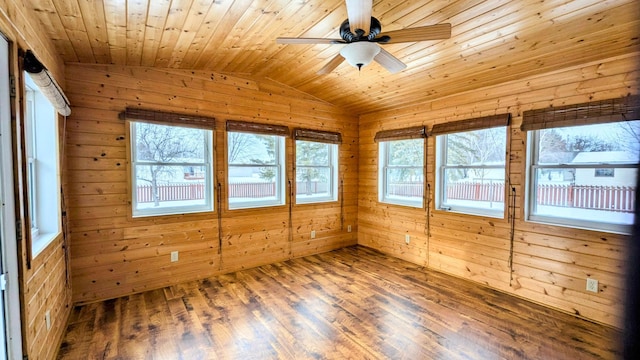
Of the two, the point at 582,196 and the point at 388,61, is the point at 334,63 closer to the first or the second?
the point at 388,61

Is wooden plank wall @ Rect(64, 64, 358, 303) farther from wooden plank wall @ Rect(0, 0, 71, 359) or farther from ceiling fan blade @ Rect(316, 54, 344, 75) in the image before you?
ceiling fan blade @ Rect(316, 54, 344, 75)

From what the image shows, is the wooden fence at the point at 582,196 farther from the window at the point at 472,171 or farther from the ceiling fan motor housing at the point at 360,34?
the ceiling fan motor housing at the point at 360,34

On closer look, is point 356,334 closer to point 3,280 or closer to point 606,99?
point 3,280

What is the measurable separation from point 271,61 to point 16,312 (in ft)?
10.2

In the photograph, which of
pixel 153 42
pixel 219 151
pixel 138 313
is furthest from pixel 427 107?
pixel 138 313

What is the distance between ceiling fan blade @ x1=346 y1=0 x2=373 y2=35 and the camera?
71.0 inches

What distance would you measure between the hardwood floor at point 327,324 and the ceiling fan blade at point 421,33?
7.19 ft

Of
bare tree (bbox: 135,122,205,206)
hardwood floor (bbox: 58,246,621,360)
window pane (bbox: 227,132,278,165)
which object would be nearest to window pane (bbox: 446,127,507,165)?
hardwood floor (bbox: 58,246,621,360)

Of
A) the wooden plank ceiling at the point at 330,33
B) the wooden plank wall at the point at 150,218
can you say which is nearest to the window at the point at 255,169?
the wooden plank wall at the point at 150,218

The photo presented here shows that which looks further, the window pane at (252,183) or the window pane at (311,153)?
the window pane at (311,153)

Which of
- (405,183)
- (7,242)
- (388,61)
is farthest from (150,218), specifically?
(405,183)

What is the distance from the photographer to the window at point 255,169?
412 centimetres

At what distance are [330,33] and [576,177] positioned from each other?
2837 mm

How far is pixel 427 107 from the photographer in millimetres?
4250
